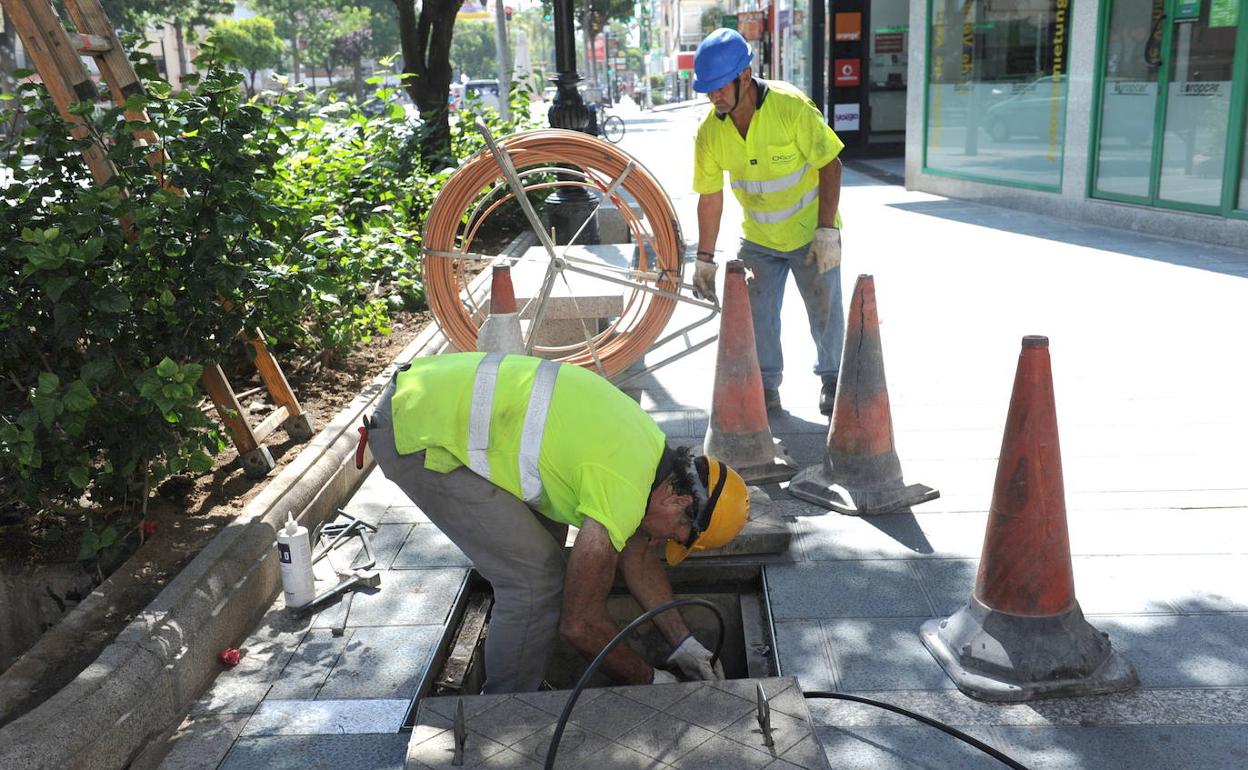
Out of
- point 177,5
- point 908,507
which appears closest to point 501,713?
point 908,507

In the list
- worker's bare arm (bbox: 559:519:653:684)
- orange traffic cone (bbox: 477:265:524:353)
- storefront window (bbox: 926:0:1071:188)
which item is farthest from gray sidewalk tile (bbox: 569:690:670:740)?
storefront window (bbox: 926:0:1071:188)

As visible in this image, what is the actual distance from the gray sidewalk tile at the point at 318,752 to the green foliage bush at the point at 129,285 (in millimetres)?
1244

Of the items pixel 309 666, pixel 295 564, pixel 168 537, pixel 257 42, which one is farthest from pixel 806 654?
pixel 257 42

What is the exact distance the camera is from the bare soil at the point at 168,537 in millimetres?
3506

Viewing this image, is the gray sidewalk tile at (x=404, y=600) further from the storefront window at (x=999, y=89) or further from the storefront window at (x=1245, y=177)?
the storefront window at (x=999, y=89)

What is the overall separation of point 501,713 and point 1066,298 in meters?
6.87

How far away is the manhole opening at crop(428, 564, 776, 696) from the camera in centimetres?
369

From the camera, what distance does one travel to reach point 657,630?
12.7ft

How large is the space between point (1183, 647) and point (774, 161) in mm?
3115

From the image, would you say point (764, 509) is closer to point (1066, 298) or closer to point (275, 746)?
point (275, 746)

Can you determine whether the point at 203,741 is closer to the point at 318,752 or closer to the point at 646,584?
the point at 318,752

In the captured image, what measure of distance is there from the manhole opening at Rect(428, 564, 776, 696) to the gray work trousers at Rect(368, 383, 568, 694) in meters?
0.35

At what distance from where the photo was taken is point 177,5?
1796 inches

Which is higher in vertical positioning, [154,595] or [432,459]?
[432,459]
